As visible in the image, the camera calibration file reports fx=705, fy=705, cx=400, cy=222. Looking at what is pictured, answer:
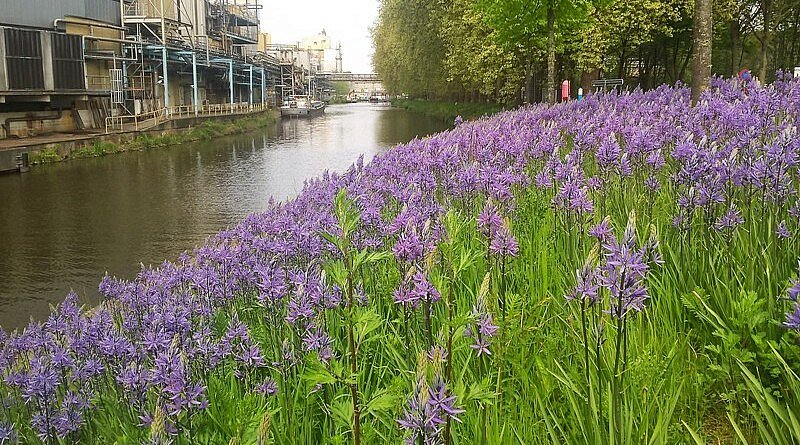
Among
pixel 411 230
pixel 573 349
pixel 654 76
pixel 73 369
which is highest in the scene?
pixel 654 76

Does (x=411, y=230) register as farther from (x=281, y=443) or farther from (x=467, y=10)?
(x=467, y=10)

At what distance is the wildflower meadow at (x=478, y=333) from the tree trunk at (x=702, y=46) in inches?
248

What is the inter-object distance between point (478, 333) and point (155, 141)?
37.3 metres

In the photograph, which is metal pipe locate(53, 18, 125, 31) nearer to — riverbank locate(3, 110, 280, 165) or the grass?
riverbank locate(3, 110, 280, 165)

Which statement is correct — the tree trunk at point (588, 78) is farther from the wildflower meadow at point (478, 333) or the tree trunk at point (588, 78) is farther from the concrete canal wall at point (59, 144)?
the wildflower meadow at point (478, 333)

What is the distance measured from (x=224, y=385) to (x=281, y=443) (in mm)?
732

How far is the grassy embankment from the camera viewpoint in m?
28.8

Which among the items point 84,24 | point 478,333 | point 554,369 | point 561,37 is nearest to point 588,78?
point 561,37

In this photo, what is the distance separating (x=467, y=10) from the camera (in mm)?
31438

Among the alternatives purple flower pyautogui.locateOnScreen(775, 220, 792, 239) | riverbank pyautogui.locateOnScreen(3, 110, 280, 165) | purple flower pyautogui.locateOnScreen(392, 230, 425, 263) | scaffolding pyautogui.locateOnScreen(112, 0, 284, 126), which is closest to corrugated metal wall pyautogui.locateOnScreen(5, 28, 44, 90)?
riverbank pyautogui.locateOnScreen(3, 110, 280, 165)

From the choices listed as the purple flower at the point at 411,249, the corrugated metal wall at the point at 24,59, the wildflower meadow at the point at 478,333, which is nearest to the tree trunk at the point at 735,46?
the wildflower meadow at the point at 478,333

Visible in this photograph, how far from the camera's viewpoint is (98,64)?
140ft

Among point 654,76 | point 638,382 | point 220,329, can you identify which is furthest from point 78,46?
point 638,382

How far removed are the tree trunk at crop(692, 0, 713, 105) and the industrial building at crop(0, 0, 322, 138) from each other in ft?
99.7
